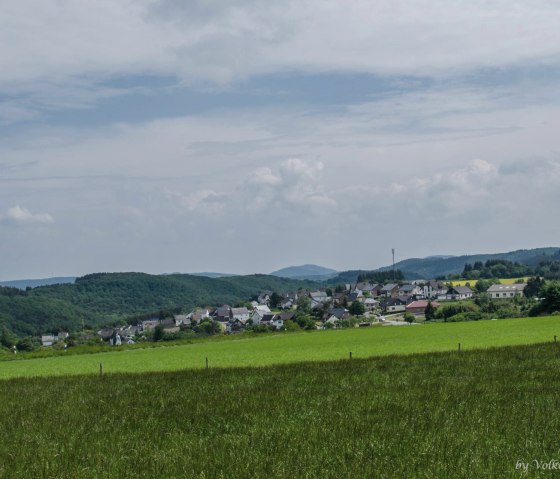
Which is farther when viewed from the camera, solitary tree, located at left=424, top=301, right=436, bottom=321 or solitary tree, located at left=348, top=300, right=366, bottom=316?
solitary tree, located at left=348, top=300, right=366, bottom=316

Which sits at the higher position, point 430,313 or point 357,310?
point 430,313

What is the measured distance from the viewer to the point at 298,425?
15703mm

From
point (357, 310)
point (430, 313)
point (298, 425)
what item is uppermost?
point (298, 425)

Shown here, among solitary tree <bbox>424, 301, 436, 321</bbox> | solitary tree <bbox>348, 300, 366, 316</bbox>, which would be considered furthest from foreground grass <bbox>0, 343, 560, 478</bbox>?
solitary tree <bbox>348, 300, 366, 316</bbox>

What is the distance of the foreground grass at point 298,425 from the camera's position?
11.9 metres

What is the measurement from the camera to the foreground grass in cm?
1186

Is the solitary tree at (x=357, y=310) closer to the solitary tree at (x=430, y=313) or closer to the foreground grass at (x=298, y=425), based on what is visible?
the solitary tree at (x=430, y=313)

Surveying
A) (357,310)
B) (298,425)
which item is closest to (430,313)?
(357,310)

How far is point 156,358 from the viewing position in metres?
51.1

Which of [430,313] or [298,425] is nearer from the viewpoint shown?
[298,425]

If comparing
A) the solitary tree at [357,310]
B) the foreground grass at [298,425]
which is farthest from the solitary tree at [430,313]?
the foreground grass at [298,425]

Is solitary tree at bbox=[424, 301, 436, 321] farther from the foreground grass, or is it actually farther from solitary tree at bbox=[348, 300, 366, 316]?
the foreground grass

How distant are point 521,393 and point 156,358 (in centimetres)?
3635

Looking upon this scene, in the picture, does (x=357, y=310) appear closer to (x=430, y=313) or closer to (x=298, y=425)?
(x=430, y=313)
